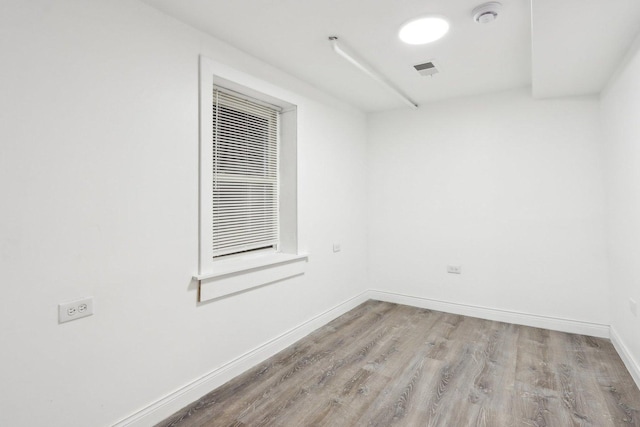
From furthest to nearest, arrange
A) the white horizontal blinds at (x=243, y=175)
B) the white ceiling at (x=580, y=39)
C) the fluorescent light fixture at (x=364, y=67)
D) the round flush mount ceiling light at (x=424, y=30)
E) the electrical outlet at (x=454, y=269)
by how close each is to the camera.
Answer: the electrical outlet at (x=454, y=269)
the white horizontal blinds at (x=243, y=175)
the fluorescent light fixture at (x=364, y=67)
the round flush mount ceiling light at (x=424, y=30)
the white ceiling at (x=580, y=39)

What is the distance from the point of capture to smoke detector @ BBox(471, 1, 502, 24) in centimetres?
200

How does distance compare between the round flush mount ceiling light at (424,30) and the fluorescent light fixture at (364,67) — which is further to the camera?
the fluorescent light fixture at (364,67)

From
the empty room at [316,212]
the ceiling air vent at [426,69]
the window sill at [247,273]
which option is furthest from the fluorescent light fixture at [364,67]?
the window sill at [247,273]

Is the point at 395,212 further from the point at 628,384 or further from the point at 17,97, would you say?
the point at 17,97

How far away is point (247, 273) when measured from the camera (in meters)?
2.64

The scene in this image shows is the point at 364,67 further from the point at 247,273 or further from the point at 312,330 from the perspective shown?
the point at 312,330

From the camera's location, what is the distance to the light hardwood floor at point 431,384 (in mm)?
→ 2039

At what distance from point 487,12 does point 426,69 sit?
95 centimetres

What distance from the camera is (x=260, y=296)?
110 inches

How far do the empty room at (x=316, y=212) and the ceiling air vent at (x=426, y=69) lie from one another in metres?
0.03

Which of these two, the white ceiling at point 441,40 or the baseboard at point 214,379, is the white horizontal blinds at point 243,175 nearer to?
the white ceiling at point 441,40

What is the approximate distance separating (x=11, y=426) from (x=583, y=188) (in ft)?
14.8

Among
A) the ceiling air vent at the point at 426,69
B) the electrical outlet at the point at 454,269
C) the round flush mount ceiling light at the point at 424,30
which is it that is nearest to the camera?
the round flush mount ceiling light at the point at 424,30

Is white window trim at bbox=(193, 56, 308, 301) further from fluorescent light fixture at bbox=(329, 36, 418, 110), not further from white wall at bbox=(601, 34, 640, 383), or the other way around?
white wall at bbox=(601, 34, 640, 383)
